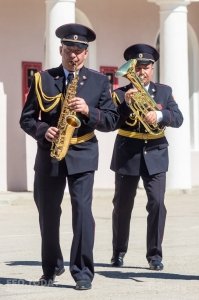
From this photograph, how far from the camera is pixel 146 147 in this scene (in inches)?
420

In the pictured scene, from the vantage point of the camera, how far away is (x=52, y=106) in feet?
30.2

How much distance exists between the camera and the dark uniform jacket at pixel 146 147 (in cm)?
1056

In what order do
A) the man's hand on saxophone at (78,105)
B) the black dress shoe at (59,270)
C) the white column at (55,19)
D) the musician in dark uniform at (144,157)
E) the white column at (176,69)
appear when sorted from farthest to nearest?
the white column at (176,69) → the white column at (55,19) → the musician in dark uniform at (144,157) → the black dress shoe at (59,270) → the man's hand on saxophone at (78,105)

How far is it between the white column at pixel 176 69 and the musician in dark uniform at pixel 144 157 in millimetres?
8609

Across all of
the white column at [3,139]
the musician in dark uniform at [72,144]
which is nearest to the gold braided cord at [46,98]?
the musician in dark uniform at [72,144]

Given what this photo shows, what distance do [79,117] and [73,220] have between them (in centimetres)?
81

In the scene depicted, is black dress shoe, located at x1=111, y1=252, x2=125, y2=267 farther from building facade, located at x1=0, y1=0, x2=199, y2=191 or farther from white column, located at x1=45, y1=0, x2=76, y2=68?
building facade, located at x1=0, y1=0, x2=199, y2=191

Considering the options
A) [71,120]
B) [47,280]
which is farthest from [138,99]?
[47,280]

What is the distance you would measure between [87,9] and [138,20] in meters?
1.12

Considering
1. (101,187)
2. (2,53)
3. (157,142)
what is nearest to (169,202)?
(101,187)

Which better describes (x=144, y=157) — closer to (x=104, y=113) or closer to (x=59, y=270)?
(x=104, y=113)

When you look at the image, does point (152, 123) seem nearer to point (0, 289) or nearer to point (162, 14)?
point (0, 289)

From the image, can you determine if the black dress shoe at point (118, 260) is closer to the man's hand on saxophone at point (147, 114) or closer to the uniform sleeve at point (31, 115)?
the man's hand on saxophone at point (147, 114)

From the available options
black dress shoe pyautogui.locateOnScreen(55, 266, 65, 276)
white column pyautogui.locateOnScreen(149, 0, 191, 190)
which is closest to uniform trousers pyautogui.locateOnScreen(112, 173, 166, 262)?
black dress shoe pyautogui.locateOnScreen(55, 266, 65, 276)
